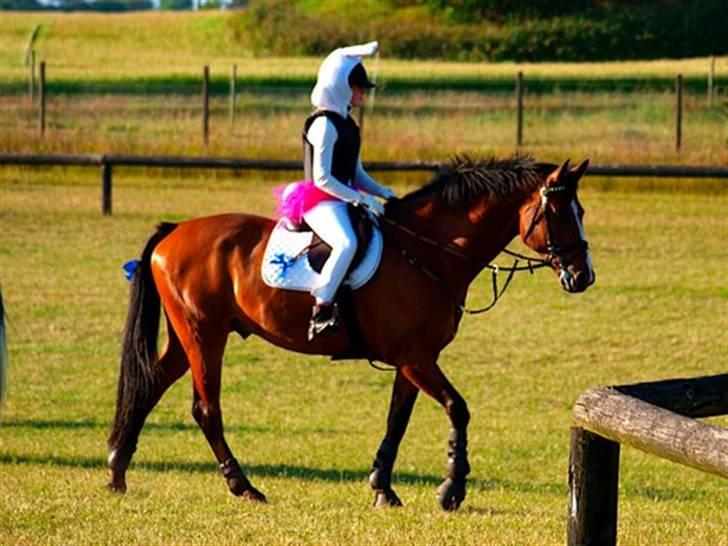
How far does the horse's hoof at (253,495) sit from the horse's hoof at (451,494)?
99 cm

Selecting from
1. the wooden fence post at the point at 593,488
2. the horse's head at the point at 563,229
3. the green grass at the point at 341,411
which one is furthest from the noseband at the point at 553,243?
the wooden fence post at the point at 593,488

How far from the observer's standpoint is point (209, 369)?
1041 centimetres

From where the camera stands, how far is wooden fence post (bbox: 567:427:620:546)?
5.35 metres

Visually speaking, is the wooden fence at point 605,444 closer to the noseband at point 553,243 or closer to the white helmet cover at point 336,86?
the noseband at point 553,243

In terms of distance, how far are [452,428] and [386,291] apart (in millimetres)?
901

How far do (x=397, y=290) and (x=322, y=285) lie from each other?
438 mm

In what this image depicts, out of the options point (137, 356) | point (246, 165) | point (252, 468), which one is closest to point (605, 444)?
point (137, 356)

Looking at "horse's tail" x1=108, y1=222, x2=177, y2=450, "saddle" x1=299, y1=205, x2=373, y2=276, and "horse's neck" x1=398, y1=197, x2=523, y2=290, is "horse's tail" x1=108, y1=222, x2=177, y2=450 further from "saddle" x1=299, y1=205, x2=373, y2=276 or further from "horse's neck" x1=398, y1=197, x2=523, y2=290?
"horse's neck" x1=398, y1=197, x2=523, y2=290

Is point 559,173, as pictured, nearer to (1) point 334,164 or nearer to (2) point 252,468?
(1) point 334,164

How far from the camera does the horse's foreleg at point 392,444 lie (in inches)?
383

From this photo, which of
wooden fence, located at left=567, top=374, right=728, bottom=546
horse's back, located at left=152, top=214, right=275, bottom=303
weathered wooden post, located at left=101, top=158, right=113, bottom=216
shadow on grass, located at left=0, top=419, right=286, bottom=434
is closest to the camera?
wooden fence, located at left=567, top=374, right=728, bottom=546

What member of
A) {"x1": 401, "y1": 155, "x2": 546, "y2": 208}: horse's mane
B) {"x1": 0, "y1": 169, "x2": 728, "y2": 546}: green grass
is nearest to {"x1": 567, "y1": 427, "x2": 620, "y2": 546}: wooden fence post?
{"x1": 0, "y1": 169, "x2": 728, "y2": 546}: green grass

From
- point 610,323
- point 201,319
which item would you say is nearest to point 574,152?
point 610,323

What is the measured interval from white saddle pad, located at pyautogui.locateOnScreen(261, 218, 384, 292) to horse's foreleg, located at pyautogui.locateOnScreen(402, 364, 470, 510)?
2.00 feet
